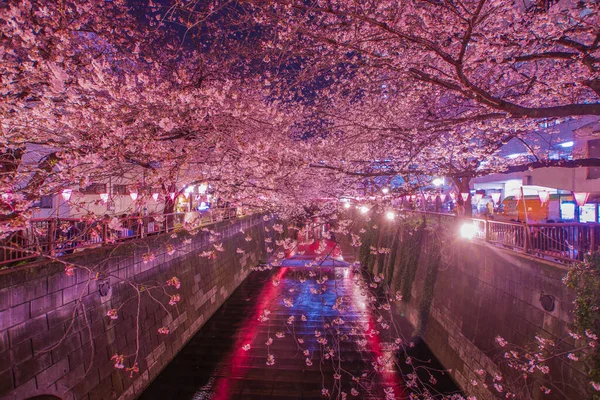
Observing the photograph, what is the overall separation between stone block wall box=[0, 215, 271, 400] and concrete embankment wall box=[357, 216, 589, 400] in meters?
7.77

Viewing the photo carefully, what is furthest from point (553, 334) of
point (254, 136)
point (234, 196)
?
Result: point (234, 196)

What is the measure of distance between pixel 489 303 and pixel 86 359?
1051 cm

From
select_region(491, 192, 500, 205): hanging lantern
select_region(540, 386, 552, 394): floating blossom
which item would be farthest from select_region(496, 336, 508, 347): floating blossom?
select_region(491, 192, 500, 205): hanging lantern

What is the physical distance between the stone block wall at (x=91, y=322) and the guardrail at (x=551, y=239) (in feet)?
27.4

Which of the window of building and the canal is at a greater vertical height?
the window of building

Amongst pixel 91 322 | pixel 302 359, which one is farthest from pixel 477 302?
pixel 91 322

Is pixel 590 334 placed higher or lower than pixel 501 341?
higher

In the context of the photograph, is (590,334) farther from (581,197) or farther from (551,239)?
(581,197)

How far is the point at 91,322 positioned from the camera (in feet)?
27.0

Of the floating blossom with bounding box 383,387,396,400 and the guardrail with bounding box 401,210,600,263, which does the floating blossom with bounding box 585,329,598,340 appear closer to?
the guardrail with bounding box 401,210,600,263

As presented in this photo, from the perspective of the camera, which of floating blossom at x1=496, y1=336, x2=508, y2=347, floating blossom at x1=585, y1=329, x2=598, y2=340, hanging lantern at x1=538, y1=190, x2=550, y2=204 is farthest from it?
hanging lantern at x1=538, y1=190, x2=550, y2=204

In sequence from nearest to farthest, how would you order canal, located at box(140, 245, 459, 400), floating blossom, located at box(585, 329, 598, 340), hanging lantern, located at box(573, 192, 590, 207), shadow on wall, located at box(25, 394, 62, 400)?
floating blossom, located at box(585, 329, 598, 340) < shadow on wall, located at box(25, 394, 62, 400) < canal, located at box(140, 245, 459, 400) < hanging lantern, located at box(573, 192, 590, 207)

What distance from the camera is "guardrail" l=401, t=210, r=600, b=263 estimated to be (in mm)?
6910

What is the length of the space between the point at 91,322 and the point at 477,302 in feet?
35.0
